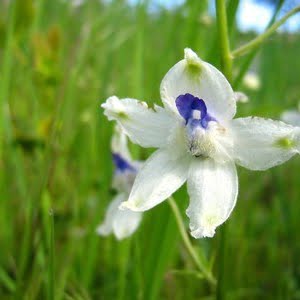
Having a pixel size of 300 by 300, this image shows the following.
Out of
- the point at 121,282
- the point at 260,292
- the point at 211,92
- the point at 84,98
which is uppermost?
the point at 211,92

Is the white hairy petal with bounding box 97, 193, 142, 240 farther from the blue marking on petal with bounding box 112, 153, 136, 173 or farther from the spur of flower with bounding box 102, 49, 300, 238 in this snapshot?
the spur of flower with bounding box 102, 49, 300, 238

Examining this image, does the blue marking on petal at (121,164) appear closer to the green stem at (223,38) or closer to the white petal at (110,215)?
the white petal at (110,215)

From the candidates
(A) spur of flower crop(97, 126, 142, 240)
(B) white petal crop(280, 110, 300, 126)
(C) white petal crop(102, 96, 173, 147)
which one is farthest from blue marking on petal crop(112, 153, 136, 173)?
(B) white petal crop(280, 110, 300, 126)

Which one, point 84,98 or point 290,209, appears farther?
point 84,98

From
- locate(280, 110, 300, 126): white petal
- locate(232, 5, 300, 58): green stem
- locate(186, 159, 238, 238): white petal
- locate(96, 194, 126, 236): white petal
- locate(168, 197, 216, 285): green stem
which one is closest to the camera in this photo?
locate(186, 159, 238, 238): white petal

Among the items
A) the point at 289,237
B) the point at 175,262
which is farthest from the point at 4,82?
the point at 289,237

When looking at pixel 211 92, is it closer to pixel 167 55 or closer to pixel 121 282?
pixel 121 282

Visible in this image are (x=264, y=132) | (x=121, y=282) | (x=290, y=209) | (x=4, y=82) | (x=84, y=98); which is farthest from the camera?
(x=84, y=98)
